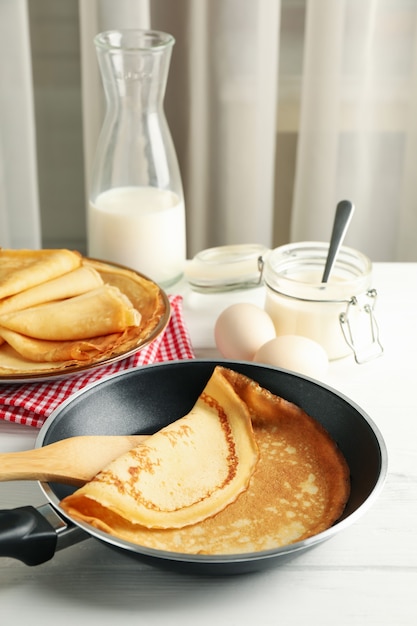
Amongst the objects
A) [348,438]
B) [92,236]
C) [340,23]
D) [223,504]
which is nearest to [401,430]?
[348,438]

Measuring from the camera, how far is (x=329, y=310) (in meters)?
1.09

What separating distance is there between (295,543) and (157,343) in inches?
20.5

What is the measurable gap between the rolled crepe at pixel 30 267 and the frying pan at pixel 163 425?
0.29 metres

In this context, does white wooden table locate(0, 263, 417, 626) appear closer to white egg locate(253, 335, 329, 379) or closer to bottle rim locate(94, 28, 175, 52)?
white egg locate(253, 335, 329, 379)

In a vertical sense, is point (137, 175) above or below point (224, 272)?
above

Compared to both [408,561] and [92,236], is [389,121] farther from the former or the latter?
[408,561]

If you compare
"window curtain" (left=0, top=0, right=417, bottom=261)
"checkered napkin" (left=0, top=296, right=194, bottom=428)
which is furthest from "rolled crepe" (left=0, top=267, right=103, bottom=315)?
"window curtain" (left=0, top=0, right=417, bottom=261)

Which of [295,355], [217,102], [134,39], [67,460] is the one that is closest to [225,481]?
[67,460]

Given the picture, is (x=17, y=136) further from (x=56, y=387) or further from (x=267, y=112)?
(x=56, y=387)

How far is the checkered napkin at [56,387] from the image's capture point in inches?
37.3

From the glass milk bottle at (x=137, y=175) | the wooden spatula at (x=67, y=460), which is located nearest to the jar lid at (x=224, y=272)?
the glass milk bottle at (x=137, y=175)

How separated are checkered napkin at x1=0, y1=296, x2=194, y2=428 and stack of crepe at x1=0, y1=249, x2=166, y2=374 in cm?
3

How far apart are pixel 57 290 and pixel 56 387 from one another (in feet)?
0.60

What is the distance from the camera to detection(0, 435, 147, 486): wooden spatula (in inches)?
27.6
